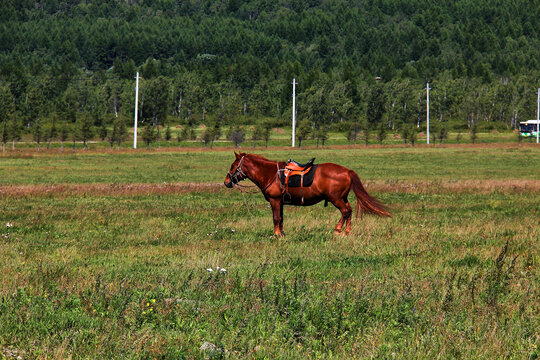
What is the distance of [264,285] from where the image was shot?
31.3ft


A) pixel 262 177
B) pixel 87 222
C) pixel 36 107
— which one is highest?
pixel 36 107

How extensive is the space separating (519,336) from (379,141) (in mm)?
113992

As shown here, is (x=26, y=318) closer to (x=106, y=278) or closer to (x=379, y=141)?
(x=106, y=278)

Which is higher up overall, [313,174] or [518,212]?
[313,174]

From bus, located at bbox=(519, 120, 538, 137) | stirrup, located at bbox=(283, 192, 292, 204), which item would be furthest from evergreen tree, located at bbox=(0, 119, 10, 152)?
bus, located at bbox=(519, 120, 538, 137)

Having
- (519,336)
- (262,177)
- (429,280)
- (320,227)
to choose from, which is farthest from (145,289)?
(320,227)

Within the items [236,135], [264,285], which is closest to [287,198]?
[264,285]

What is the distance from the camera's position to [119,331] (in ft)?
23.3

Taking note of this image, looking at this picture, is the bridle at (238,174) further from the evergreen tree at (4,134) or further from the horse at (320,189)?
the evergreen tree at (4,134)

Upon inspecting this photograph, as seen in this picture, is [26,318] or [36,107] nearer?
[26,318]

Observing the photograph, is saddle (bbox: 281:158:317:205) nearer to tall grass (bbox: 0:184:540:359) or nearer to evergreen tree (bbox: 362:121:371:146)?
tall grass (bbox: 0:184:540:359)

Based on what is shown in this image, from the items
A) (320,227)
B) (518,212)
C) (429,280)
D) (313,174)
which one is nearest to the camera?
(429,280)

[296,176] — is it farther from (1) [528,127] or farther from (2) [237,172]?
(1) [528,127]

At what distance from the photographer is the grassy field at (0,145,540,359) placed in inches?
271
